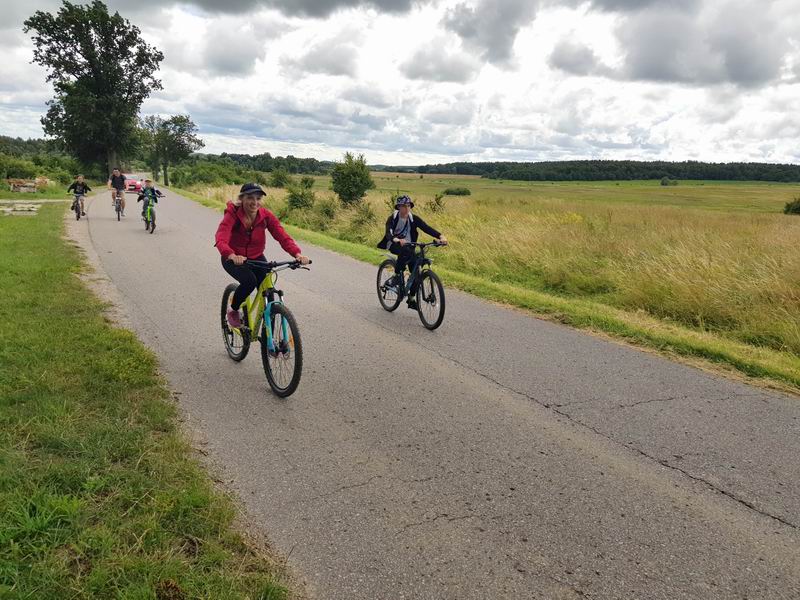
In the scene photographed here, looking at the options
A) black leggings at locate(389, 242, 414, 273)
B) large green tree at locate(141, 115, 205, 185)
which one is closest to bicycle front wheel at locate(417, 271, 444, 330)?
black leggings at locate(389, 242, 414, 273)

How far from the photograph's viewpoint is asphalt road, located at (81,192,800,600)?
2752mm

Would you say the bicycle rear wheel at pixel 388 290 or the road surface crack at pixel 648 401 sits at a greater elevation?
the bicycle rear wheel at pixel 388 290

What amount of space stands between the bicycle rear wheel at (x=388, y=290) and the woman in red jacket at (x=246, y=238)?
299 centimetres

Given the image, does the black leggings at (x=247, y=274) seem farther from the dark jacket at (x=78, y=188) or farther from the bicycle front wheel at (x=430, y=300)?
the dark jacket at (x=78, y=188)

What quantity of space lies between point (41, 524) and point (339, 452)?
1827 millimetres

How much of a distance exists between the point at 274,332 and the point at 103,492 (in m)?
2.14

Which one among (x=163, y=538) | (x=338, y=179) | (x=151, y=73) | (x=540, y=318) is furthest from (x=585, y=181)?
(x=163, y=538)

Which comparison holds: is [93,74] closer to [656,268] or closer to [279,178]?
[279,178]

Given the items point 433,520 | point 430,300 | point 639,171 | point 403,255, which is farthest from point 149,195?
point 639,171

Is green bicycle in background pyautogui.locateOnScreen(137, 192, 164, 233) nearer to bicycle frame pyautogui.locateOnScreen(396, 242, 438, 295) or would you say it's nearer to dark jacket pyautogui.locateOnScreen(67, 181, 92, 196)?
dark jacket pyautogui.locateOnScreen(67, 181, 92, 196)

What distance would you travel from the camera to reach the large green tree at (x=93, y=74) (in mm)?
48500

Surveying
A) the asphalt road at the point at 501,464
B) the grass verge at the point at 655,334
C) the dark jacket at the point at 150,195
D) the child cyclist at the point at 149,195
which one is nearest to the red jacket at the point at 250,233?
the asphalt road at the point at 501,464

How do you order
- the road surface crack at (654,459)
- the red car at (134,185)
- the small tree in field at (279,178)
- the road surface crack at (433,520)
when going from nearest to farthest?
the road surface crack at (433,520) → the road surface crack at (654,459) → the red car at (134,185) → the small tree in field at (279,178)

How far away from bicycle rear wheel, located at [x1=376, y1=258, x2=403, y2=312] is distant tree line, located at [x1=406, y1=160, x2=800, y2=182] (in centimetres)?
10387
